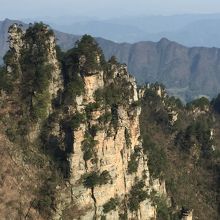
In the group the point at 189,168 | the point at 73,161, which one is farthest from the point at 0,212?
the point at 189,168

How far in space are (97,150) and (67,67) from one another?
22.0ft

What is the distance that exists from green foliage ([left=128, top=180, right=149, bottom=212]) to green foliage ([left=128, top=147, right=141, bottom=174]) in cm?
118

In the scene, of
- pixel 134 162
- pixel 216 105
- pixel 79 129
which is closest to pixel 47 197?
pixel 79 129

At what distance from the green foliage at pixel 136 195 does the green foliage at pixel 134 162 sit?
118 centimetres

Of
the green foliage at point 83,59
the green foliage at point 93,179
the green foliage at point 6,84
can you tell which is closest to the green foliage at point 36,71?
the green foliage at point 6,84

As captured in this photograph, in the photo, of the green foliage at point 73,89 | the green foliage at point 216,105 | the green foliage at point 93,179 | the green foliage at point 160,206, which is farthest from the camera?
the green foliage at point 216,105

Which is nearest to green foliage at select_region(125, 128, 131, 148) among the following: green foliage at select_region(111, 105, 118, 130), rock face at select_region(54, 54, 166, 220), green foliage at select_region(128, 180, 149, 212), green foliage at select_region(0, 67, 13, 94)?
rock face at select_region(54, 54, 166, 220)

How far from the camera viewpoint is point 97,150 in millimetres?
36812

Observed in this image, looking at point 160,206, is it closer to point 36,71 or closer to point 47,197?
point 47,197

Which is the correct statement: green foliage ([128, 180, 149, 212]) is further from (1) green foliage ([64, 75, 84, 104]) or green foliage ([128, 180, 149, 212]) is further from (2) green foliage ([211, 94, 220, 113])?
(2) green foliage ([211, 94, 220, 113])

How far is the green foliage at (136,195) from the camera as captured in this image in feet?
127

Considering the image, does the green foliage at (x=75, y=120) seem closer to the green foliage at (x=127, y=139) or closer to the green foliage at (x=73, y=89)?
the green foliage at (x=73, y=89)

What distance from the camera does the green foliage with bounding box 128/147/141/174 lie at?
39.1 meters

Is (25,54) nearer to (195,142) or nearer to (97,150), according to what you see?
(97,150)
